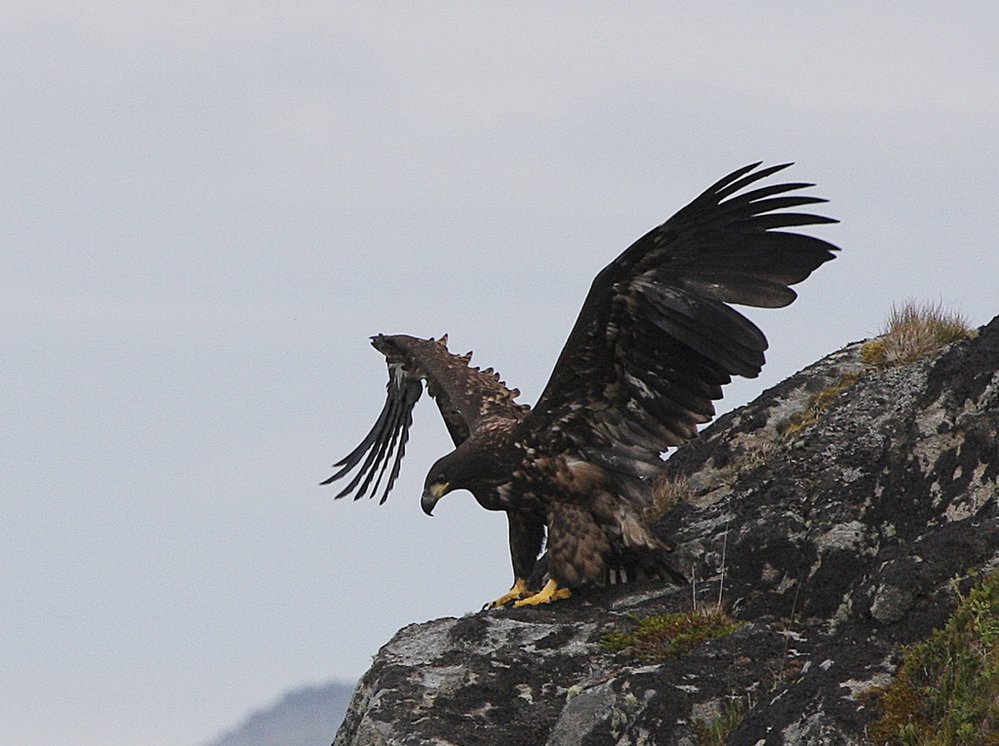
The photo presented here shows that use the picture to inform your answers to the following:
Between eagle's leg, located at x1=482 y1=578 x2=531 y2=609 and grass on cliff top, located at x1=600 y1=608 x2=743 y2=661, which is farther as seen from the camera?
eagle's leg, located at x1=482 y1=578 x2=531 y2=609

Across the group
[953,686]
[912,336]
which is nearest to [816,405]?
[912,336]

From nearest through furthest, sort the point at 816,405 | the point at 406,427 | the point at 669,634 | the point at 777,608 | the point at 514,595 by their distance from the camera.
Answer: the point at 669,634 → the point at 777,608 → the point at 514,595 → the point at 816,405 → the point at 406,427

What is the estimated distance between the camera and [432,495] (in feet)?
31.8

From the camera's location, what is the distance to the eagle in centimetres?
832

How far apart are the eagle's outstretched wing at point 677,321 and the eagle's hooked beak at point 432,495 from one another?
99cm

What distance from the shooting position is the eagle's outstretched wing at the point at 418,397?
35.6 ft

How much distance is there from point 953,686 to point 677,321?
12.5 feet

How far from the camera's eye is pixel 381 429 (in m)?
12.7

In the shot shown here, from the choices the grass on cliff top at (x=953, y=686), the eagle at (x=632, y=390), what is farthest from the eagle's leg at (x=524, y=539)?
the grass on cliff top at (x=953, y=686)

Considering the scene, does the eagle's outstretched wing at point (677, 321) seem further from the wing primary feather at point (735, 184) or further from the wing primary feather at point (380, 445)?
the wing primary feather at point (380, 445)

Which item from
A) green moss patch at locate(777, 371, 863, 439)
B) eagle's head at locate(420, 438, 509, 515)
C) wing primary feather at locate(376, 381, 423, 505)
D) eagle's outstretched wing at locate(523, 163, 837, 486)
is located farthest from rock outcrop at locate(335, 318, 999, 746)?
wing primary feather at locate(376, 381, 423, 505)

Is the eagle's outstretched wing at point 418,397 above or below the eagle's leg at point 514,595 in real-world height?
above

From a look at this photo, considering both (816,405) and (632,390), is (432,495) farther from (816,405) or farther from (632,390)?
(816,405)

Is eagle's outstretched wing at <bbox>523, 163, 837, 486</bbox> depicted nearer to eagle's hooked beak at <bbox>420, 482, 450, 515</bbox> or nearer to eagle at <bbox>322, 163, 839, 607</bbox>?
eagle at <bbox>322, 163, 839, 607</bbox>
